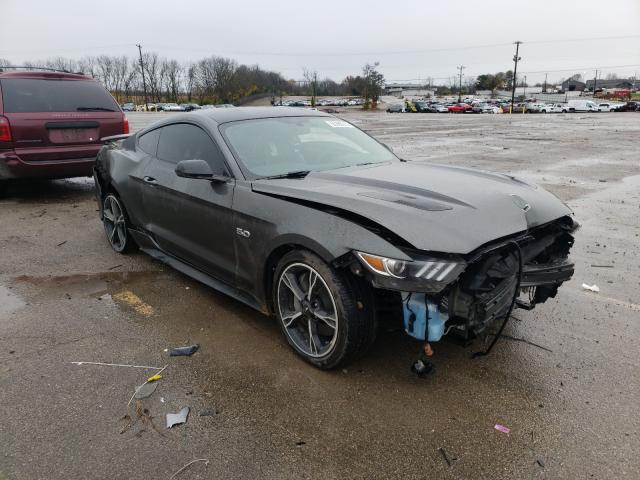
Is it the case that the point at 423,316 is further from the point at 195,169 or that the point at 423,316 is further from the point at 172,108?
the point at 172,108

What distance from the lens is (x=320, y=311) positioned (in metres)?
3.00

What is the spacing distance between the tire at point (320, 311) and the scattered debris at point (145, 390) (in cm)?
88

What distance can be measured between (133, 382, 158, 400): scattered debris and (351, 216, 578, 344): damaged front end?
1.41 m

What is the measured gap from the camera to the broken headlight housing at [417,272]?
2.48 m

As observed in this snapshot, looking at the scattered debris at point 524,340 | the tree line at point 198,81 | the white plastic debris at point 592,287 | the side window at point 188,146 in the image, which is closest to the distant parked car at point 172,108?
the tree line at point 198,81

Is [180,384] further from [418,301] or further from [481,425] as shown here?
[481,425]

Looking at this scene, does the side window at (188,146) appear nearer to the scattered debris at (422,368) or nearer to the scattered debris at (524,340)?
the scattered debris at (422,368)

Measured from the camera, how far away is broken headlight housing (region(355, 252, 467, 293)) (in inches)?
97.5

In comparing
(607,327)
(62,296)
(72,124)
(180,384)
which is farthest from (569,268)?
(72,124)

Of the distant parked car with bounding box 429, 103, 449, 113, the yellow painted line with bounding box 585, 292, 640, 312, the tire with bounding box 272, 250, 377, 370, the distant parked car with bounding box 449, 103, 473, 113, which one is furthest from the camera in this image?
the distant parked car with bounding box 429, 103, 449, 113

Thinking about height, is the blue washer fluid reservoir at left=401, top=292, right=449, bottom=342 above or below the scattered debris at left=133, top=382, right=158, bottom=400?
above

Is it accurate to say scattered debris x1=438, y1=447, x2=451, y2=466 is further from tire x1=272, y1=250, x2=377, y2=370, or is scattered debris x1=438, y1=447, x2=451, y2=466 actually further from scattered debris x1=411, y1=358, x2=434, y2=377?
tire x1=272, y1=250, x2=377, y2=370

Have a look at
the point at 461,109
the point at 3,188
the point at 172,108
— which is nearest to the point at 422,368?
the point at 3,188

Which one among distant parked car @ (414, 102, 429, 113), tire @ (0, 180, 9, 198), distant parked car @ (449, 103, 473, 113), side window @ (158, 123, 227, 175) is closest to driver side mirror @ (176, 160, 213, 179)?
side window @ (158, 123, 227, 175)
